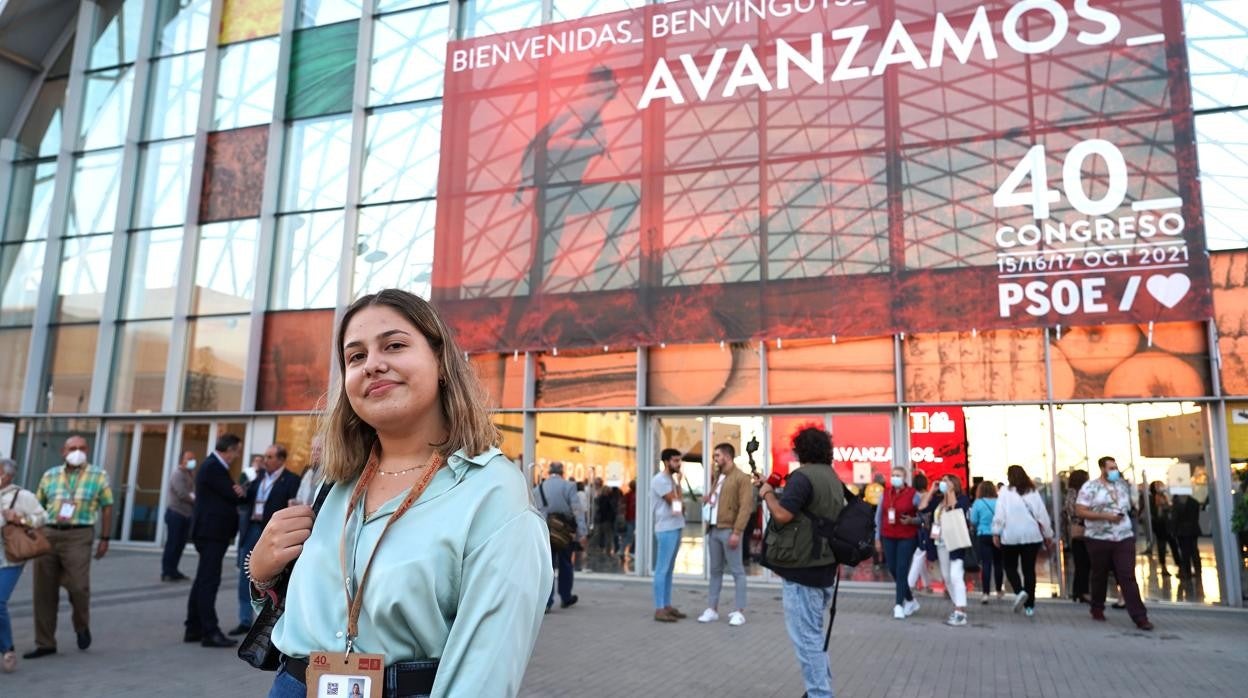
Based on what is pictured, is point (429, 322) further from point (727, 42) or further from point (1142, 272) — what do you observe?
point (727, 42)

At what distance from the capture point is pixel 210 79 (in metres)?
18.6

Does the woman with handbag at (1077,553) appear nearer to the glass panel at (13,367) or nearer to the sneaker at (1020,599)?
the sneaker at (1020,599)

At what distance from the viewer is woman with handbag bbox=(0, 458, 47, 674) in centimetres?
655

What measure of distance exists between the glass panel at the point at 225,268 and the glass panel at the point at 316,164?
3.73 feet

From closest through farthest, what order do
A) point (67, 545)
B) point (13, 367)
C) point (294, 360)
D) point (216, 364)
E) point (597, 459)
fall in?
point (67, 545) → point (597, 459) → point (294, 360) → point (216, 364) → point (13, 367)

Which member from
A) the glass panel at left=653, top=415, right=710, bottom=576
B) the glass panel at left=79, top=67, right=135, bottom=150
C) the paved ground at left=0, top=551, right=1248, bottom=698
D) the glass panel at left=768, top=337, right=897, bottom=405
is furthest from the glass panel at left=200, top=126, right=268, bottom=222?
the glass panel at left=768, top=337, right=897, bottom=405

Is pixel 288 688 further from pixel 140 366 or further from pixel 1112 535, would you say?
pixel 140 366

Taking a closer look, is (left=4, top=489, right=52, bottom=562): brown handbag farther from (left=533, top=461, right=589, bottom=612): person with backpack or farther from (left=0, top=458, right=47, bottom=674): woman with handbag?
(left=533, top=461, right=589, bottom=612): person with backpack

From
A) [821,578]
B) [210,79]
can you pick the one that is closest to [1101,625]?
[821,578]

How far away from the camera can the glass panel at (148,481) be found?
57.2 ft

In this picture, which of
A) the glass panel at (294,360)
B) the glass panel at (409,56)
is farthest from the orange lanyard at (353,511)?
the glass panel at (409,56)

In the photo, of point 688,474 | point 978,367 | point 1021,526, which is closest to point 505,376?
point 688,474

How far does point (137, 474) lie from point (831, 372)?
14.4 meters

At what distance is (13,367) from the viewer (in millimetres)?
19281
